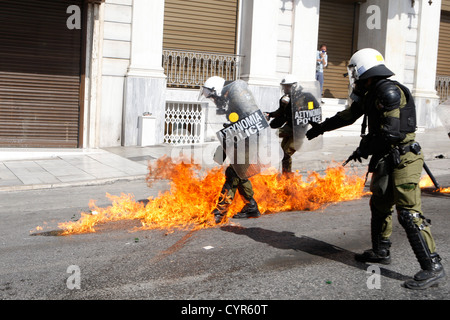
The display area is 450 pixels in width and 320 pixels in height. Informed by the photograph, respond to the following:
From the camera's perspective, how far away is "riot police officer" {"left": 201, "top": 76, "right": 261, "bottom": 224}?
19.2 feet

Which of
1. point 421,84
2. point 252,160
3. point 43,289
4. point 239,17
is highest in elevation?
point 239,17

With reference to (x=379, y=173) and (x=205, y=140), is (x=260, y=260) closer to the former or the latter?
(x=379, y=173)

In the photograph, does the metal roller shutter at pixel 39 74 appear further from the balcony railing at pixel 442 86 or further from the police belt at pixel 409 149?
the balcony railing at pixel 442 86

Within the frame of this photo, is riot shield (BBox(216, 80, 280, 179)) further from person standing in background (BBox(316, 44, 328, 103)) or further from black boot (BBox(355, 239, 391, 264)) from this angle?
person standing in background (BBox(316, 44, 328, 103))

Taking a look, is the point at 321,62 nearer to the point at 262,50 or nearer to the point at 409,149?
the point at 262,50

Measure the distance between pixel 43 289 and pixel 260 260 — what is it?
191cm

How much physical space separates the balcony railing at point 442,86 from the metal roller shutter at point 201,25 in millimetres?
8809

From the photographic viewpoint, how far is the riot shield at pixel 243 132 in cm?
580

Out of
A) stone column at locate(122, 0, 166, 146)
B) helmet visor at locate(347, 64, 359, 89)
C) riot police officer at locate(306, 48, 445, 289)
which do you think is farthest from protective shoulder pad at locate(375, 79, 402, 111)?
stone column at locate(122, 0, 166, 146)

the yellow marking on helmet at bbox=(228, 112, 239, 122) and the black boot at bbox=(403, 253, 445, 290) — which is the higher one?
the yellow marking on helmet at bbox=(228, 112, 239, 122)

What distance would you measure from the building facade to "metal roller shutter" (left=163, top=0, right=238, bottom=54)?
3 centimetres

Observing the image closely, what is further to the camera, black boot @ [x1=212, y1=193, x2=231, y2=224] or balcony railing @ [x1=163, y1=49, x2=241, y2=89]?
balcony railing @ [x1=163, y1=49, x2=241, y2=89]

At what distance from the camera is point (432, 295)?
3857mm
